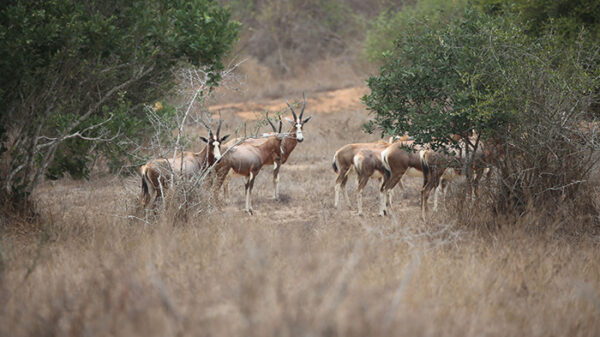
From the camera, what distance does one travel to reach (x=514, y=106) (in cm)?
731

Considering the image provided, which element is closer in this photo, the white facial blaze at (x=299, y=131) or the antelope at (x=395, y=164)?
the antelope at (x=395, y=164)

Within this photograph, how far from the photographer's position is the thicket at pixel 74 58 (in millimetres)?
6609

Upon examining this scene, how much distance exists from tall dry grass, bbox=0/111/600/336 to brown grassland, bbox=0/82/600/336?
0.01m

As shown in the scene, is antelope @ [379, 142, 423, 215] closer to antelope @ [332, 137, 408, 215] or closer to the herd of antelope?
the herd of antelope

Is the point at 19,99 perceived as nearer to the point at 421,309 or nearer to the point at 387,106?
the point at 387,106

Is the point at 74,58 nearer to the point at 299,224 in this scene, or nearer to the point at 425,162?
the point at 299,224

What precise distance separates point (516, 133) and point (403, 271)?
3.20m

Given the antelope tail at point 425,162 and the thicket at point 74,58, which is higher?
the thicket at point 74,58

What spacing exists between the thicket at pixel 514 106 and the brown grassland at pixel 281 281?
70cm

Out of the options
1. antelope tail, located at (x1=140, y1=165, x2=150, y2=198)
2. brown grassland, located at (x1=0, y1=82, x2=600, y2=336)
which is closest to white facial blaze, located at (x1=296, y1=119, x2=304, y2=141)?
antelope tail, located at (x1=140, y1=165, x2=150, y2=198)

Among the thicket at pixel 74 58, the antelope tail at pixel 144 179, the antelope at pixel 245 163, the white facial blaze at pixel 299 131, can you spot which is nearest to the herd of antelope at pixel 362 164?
Result: the antelope at pixel 245 163

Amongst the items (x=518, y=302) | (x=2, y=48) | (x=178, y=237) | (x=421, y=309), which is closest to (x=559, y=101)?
(x=518, y=302)

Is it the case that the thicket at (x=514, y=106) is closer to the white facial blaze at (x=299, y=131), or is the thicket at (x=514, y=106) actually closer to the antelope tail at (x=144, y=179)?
the antelope tail at (x=144, y=179)

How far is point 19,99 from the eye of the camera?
23.3 ft
